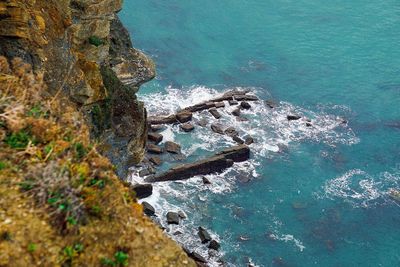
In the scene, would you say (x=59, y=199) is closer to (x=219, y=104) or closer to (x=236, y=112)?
(x=236, y=112)

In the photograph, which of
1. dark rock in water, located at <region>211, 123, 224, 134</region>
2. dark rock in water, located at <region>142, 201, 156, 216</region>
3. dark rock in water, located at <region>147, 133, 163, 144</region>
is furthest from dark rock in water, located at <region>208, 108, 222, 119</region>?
dark rock in water, located at <region>142, 201, 156, 216</region>

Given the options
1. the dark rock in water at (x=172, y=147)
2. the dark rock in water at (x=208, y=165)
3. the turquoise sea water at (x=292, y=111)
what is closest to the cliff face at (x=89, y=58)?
the dark rock in water at (x=208, y=165)

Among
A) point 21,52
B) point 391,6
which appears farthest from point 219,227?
point 391,6

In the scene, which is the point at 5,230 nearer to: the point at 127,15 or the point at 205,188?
the point at 205,188

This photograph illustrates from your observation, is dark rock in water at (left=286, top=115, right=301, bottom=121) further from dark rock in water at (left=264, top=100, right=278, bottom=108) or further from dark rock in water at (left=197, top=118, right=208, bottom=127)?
dark rock in water at (left=197, top=118, right=208, bottom=127)

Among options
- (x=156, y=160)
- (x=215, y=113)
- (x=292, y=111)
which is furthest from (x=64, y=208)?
(x=292, y=111)

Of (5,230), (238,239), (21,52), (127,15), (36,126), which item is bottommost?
(238,239)

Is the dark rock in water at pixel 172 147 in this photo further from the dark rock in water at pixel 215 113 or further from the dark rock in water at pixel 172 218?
the dark rock in water at pixel 172 218
